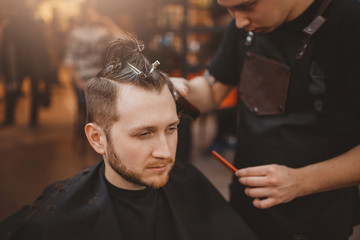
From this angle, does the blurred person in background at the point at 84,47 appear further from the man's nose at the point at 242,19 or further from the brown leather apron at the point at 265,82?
the man's nose at the point at 242,19

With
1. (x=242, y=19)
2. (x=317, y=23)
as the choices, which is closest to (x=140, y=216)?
(x=242, y=19)

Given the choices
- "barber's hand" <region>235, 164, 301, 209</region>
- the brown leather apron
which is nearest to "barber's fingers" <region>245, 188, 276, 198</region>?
"barber's hand" <region>235, 164, 301, 209</region>

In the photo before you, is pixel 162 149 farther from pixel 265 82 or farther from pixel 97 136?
pixel 265 82

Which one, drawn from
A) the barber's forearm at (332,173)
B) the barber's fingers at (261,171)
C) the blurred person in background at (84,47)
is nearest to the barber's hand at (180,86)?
the barber's fingers at (261,171)

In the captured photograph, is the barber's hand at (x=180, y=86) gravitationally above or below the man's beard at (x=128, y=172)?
above

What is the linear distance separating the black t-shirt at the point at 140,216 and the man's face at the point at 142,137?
5.1 inches

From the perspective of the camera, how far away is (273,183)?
0.98 m

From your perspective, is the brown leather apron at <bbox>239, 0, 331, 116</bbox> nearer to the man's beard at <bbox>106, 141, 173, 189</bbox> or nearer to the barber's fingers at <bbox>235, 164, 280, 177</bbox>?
the barber's fingers at <bbox>235, 164, 280, 177</bbox>

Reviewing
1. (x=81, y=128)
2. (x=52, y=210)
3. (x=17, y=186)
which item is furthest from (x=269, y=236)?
(x=81, y=128)

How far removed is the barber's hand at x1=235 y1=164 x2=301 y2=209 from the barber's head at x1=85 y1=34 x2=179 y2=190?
30cm

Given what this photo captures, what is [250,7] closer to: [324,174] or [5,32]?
[324,174]

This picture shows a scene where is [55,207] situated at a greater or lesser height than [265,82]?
lesser

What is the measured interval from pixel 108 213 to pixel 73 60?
9.16 ft

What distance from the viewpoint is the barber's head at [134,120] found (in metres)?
0.96
